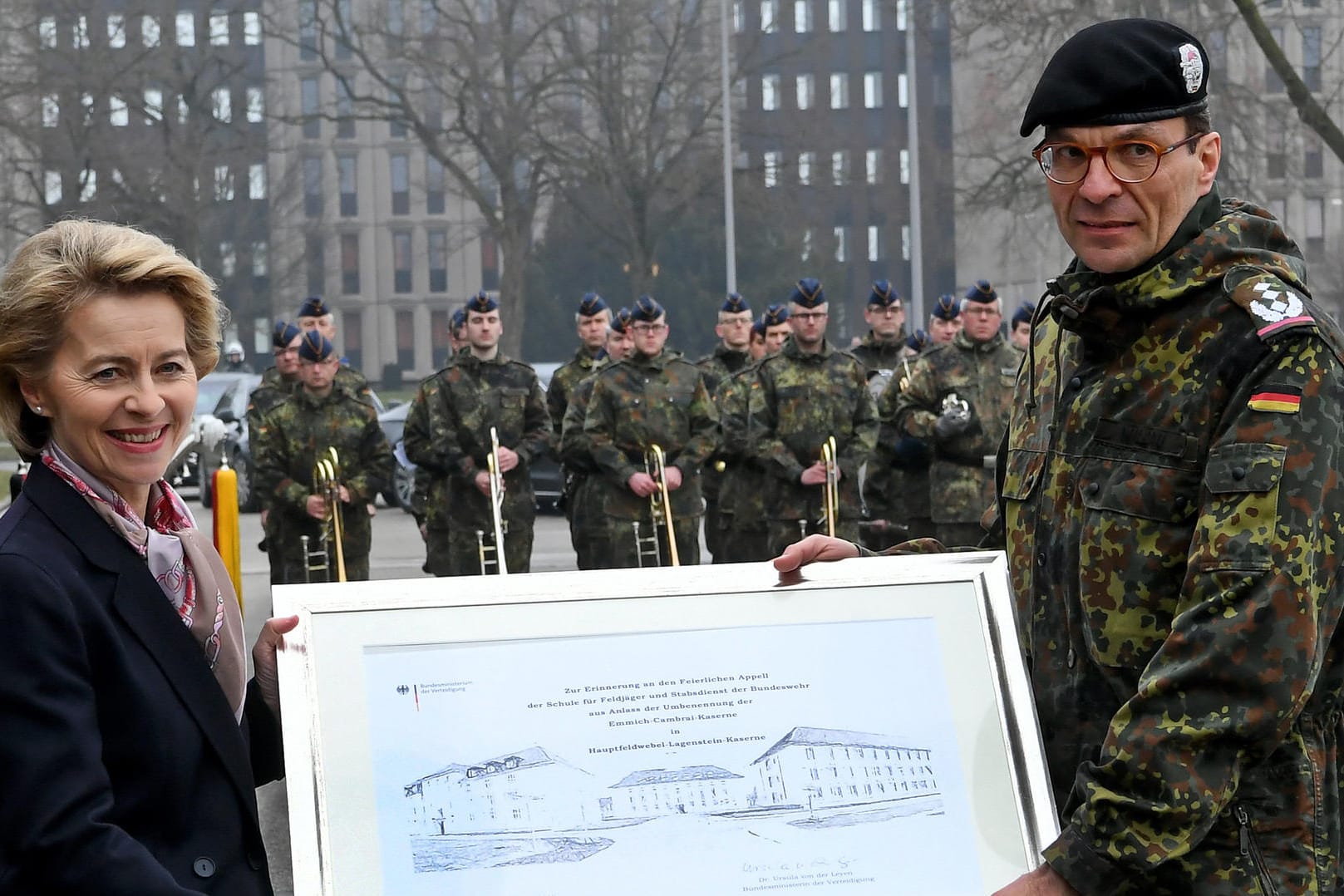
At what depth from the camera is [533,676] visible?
2.89 m

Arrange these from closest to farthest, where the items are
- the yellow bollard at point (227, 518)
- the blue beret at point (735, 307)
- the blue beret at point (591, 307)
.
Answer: the yellow bollard at point (227, 518)
the blue beret at point (591, 307)
the blue beret at point (735, 307)

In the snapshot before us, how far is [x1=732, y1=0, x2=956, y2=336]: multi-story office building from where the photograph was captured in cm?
5088

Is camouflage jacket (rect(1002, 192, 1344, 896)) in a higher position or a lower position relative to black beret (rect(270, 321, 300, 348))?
lower

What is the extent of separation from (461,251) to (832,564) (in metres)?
79.1

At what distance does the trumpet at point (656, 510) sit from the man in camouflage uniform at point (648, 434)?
2 centimetres

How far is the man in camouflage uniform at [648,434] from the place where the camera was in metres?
11.9

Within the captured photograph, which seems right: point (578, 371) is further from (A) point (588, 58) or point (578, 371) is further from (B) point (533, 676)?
(A) point (588, 58)

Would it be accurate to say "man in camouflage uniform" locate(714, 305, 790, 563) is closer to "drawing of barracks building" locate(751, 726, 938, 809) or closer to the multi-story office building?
"drawing of barracks building" locate(751, 726, 938, 809)

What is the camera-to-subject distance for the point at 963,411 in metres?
11.9

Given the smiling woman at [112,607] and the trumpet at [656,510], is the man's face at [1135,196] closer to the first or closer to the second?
the smiling woman at [112,607]

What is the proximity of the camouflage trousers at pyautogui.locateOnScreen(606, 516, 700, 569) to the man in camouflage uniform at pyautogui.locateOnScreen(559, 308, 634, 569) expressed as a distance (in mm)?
95

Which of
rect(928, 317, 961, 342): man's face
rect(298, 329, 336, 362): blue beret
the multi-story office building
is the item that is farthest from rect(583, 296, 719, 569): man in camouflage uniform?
the multi-story office building

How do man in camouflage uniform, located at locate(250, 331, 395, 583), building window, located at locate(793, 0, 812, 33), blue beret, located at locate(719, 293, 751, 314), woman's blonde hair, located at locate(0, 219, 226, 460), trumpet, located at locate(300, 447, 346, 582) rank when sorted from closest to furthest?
1. woman's blonde hair, located at locate(0, 219, 226, 460)
2. trumpet, located at locate(300, 447, 346, 582)
3. man in camouflage uniform, located at locate(250, 331, 395, 583)
4. blue beret, located at locate(719, 293, 751, 314)
5. building window, located at locate(793, 0, 812, 33)

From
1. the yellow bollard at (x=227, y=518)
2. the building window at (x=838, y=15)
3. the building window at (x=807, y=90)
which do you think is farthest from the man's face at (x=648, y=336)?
the building window at (x=807, y=90)
